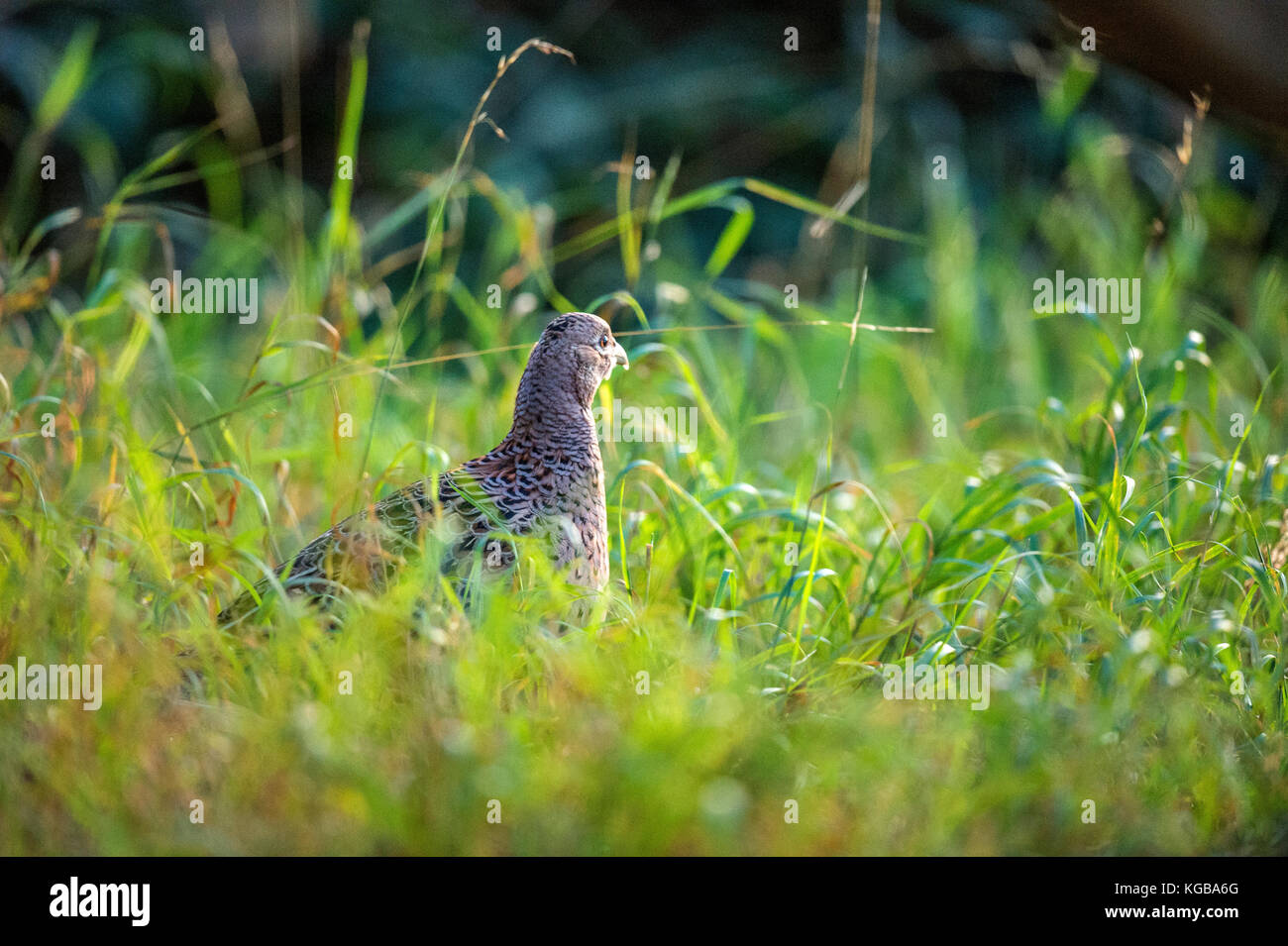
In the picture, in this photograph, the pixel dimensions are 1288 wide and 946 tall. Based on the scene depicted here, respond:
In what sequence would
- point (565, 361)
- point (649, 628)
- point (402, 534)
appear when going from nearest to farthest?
point (649, 628)
point (402, 534)
point (565, 361)

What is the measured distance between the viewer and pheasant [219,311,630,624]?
295 centimetres

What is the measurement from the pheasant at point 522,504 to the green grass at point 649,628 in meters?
0.14

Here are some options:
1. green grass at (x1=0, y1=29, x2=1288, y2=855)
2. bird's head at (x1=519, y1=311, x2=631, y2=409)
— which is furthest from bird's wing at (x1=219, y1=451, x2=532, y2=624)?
bird's head at (x1=519, y1=311, x2=631, y2=409)

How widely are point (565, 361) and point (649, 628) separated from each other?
0.80m

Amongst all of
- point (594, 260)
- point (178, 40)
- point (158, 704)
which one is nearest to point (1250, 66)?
point (158, 704)

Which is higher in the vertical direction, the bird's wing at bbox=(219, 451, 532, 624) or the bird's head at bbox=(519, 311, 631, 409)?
the bird's head at bbox=(519, 311, 631, 409)

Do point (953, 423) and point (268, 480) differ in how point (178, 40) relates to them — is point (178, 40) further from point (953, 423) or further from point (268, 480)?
point (953, 423)

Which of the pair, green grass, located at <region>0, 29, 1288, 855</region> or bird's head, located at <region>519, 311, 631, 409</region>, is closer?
green grass, located at <region>0, 29, 1288, 855</region>

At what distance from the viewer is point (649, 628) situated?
9.61 ft

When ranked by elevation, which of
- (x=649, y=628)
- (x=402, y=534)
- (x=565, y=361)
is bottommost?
(x=649, y=628)

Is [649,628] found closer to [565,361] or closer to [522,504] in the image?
[522,504]

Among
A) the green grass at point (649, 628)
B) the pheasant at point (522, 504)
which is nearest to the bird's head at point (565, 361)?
the pheasant at point (522, 504)

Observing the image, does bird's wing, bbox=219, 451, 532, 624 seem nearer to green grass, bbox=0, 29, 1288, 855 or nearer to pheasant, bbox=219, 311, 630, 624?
pheasant, bbox=219, 311, 630, 624

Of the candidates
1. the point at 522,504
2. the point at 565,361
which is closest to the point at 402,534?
the point at 522,504
